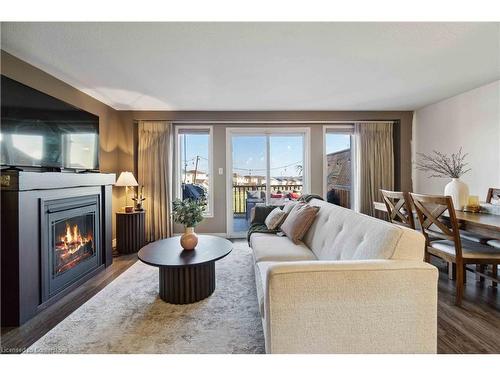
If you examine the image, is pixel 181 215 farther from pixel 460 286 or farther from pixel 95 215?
pixel 460 286

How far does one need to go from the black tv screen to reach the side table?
34.3 inches

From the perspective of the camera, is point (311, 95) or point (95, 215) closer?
point (95, 215)

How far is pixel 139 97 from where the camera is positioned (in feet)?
10.8

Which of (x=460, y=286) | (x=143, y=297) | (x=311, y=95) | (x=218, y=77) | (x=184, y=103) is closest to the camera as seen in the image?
(x=460, y=286)

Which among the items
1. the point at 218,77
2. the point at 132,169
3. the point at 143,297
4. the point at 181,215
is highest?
the point at 218,77

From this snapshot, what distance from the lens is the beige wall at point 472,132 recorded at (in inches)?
113

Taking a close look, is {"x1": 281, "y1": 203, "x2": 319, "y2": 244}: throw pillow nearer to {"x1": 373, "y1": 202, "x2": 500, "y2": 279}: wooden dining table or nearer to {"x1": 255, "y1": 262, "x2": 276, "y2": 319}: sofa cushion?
{"x1": 255, "y1": 262, "x2": 276, "y2": 319}: sofa cushion

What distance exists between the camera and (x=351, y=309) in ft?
3.70

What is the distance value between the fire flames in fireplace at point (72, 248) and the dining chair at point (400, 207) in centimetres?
337

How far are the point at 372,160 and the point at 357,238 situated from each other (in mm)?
3080

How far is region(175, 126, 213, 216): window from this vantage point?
4.20m

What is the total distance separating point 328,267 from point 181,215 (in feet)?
4.80
